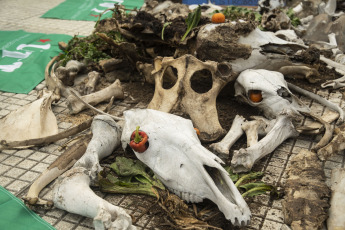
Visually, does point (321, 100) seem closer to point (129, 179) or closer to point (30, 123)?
point (129, 179)

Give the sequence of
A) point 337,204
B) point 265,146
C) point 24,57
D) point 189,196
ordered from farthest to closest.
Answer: point 24,57 → point 265,146 → point 189,196 → point 337,204

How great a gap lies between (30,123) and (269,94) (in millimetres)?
2532

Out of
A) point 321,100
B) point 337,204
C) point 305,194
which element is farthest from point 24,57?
point 337,204

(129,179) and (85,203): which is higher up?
(85,203)

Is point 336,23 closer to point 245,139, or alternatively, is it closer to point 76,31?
point 245,139

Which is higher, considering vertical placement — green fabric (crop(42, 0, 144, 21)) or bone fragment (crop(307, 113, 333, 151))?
bone fragment (crop(307, 113, 333, 151))

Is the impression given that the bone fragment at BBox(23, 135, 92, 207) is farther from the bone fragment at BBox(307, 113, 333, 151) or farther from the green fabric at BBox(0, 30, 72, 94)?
the bone fragment at BBox(307, 113, 333, 151)

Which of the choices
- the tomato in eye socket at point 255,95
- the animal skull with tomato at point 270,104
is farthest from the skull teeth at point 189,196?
the tomato in eye socket at point 255,95

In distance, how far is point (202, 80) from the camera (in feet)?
16.8

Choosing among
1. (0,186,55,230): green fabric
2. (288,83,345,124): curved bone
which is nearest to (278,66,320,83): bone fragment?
(288,83,345,124): curved bone

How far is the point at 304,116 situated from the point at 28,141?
2.92 metres

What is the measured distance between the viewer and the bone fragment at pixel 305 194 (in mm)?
3121

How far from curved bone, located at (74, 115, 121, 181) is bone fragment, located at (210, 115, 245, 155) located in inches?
37.0

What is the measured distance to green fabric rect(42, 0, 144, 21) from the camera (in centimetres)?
871
